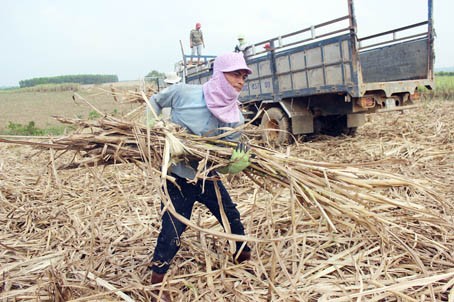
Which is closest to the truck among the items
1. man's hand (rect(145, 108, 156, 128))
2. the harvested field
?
the harvested field

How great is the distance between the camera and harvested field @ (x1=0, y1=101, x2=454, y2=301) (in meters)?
2.54

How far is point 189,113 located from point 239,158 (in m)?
0.44

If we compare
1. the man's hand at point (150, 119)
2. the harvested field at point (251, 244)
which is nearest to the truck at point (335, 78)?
the harvested field at point (251, 244)

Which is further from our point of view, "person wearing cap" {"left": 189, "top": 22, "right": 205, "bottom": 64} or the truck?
"person wearing cap" {"left": 189, "top": 22, "right": 205, "bottom": 64}

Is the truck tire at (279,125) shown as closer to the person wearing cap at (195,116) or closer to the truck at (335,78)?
the truck at (335,78)

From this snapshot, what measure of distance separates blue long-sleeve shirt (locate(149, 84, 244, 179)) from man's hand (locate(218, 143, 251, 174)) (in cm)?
17

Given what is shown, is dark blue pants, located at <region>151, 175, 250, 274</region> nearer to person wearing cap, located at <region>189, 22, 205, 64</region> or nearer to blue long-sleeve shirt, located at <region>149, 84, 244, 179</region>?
blue long-sleeve shirt, located at <region>149, 84, 244, 179</region>

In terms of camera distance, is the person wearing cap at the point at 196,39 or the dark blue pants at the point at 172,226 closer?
the dark blue pants at the point at 172,226

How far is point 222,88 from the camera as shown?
8.37 ft

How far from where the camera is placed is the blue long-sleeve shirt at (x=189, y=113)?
259 centimetres

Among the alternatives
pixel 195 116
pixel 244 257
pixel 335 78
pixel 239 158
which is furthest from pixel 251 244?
pixel 335 78

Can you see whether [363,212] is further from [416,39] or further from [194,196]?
[416,39]

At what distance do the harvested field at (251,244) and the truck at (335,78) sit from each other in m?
1.82

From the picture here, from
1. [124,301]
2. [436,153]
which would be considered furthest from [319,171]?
[436,153]
